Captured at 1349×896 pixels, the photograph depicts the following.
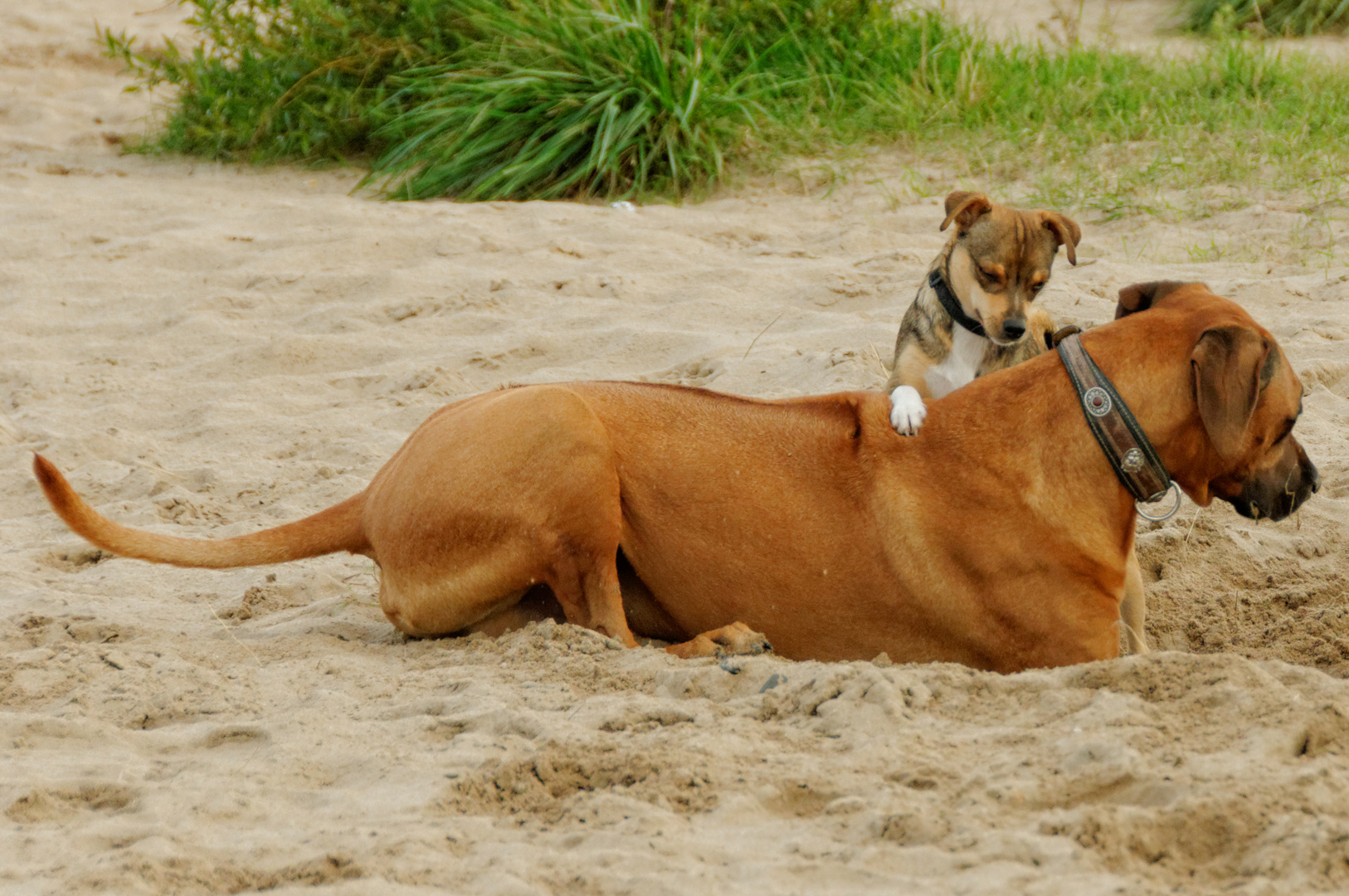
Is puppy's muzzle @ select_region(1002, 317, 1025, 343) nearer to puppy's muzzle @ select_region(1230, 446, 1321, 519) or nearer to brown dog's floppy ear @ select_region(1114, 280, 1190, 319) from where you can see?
brown dog's floppy ear @ select_region(1114, 280, 1190, 319)

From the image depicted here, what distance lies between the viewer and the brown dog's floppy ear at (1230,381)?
3.05 meters

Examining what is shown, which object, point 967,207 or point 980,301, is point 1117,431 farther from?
point 967,207

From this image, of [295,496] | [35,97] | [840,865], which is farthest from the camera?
[35,97]

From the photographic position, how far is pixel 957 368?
4.61 metres

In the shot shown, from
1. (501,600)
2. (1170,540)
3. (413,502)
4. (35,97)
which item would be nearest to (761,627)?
(501,600)

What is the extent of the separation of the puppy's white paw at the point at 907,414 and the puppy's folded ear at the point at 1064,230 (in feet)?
4.79

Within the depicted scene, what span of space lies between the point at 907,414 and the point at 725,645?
0.74 metres

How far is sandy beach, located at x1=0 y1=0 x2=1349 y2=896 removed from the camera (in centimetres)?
230

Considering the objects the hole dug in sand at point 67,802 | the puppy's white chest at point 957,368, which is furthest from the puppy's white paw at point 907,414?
the hole dug in sand at point 67,802

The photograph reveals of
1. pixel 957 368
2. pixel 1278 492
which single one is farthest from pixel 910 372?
pixel 1278 492

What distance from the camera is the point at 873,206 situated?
714 cm

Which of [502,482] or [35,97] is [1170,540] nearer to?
[502,482]

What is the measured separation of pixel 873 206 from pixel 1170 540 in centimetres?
330

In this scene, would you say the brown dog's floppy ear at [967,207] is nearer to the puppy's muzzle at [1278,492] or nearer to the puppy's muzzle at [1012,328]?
the puppy's muzzle at [1012,328]
